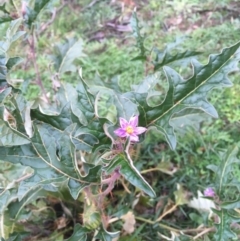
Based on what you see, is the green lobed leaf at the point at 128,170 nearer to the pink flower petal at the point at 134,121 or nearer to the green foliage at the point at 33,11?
the pink flower petal at the point at 134,121

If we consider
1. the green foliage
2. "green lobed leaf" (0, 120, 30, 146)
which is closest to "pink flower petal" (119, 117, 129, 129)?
"green lobed leaf" (0, 120, 30, 146)

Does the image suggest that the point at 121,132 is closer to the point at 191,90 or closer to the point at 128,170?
the point at 128,170

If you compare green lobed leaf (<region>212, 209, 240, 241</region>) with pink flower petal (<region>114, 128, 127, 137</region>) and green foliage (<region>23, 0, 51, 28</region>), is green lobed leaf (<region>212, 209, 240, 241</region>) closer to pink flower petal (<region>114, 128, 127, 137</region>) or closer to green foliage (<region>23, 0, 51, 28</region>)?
pink flower petal (<region>114, 128, 127, 137</region>)

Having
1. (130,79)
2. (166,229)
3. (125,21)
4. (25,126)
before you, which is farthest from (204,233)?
(125,21)

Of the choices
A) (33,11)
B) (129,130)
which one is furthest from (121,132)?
(33,11)

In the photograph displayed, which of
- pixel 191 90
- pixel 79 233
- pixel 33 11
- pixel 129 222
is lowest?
pixel 129 222

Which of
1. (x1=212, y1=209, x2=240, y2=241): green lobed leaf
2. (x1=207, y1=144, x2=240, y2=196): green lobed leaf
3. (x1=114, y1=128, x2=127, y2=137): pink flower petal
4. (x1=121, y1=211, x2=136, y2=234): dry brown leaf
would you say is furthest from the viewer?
(x1=121, y1=211, x2=136, y2=234): dry brown leaf

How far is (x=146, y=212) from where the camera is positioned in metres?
2.05

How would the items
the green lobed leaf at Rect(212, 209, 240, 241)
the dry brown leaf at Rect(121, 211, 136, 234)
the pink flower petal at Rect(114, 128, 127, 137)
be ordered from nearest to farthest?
the pink flower petal at Rect(114, 128, 127, 137)
the green lobed leaf at Rect(212, 209, 240, 241)
the dry brown leaf at Rect(121, 211, 136, 234)

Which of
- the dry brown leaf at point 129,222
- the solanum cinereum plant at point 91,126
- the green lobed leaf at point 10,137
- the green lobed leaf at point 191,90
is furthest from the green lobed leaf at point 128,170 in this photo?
the dry brown leaf at point 129,222

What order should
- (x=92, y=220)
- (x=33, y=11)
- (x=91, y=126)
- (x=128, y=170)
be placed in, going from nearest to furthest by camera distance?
(x=128, y=170) → (x=91, y=126) → (x=92, y=220) → (x=33, y=11)

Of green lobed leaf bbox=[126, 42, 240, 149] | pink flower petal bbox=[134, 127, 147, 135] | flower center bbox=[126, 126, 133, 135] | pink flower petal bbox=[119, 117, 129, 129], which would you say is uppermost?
green lobed leaf bbox=[126, 42, 240, 149]

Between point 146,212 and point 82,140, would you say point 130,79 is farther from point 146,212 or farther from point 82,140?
point 82,140

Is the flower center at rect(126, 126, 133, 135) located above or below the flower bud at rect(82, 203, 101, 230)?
above
